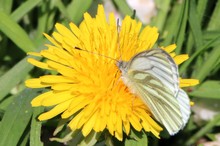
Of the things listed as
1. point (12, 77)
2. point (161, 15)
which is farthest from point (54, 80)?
point (161, 15)

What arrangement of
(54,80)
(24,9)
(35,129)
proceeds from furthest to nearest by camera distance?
(24,9) → (35,129) → (54,80)

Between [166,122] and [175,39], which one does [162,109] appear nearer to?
[166,122]

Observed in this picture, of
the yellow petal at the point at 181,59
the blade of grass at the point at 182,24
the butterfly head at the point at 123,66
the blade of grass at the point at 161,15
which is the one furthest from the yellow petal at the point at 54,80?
the blade of grass at the point at 161,15

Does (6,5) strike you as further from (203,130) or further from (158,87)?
(203,130)

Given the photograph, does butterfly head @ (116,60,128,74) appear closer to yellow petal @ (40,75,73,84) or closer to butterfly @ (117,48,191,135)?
butterfly @ (117,48,191,135)

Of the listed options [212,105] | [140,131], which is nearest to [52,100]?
[140,131]

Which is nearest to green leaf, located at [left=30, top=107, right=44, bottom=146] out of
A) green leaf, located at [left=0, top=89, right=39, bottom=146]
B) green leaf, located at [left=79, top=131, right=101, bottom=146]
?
green leaf, located at [left=0, top=89, right=39, bottom=146]
